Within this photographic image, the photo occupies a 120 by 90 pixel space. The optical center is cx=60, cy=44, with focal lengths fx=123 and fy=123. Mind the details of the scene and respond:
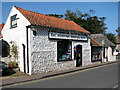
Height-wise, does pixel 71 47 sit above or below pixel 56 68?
above

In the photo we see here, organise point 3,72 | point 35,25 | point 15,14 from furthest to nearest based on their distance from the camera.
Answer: point 15,14 < point 35,25 < point 3,72

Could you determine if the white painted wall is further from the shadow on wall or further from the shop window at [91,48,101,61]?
the shop window at [91,48,101,61]

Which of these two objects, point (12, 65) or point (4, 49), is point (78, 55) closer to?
point (12, 65)

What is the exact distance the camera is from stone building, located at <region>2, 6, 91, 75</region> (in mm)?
9992

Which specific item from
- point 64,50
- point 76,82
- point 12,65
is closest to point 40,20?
point 64,50

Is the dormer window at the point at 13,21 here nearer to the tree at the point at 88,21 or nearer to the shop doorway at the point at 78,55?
the shop doorway at the point at 78,55

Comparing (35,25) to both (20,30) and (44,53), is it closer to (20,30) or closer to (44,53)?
(20,30)

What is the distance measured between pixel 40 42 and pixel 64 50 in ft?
10.4

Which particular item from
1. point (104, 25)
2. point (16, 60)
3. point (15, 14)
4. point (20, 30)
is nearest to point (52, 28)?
point (20, 30)

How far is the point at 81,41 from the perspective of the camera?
14.6m

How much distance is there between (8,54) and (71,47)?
650 cm

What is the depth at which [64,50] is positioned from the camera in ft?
41.6

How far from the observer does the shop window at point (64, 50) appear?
12098 millimetres

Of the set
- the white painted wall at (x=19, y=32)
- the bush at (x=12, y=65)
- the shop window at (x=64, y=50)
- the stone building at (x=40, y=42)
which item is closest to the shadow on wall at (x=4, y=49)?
the stone building at (x=40, y=42)
